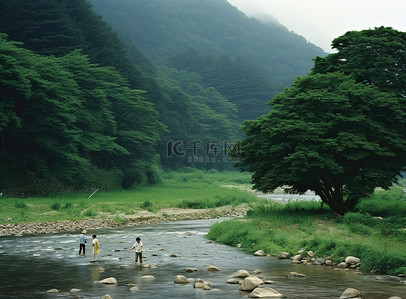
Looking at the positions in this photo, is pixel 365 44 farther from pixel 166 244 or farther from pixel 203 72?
pixel 203 72

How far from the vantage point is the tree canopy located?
27.9 m

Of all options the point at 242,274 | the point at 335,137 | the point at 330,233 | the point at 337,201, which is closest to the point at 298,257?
the point at 330,233

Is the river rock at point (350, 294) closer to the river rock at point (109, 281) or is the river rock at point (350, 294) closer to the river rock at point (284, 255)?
the river rock at point (109, 281)

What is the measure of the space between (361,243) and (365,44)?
15.5 metres

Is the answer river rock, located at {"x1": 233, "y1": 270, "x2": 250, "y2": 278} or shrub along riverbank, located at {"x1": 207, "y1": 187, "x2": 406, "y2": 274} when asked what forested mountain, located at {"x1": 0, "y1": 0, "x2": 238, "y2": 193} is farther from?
river rock, located at {"x1": 233, "y1": 270, "x2": 250, "y2": 278}

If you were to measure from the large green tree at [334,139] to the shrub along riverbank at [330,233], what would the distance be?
2049 millimetres

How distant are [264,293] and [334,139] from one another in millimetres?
14750

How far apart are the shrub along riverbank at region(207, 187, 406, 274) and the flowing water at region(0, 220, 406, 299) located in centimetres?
125

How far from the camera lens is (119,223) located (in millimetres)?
40031

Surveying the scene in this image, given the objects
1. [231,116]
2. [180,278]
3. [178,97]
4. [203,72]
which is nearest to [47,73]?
[180,278]

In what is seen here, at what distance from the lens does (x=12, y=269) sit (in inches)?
829

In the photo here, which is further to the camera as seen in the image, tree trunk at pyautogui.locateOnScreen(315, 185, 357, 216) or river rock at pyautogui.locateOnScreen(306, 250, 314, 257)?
tree trunk at pyautogui.locateOnScreen(315, 185, 357, 216)

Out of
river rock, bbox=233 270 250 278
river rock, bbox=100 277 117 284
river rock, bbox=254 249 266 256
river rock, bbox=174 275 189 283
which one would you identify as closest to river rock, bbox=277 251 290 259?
river rock, bbox=254 249 266 256

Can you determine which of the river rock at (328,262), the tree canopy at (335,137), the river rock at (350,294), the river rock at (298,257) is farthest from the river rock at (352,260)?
the tree canopy at (335,137)
